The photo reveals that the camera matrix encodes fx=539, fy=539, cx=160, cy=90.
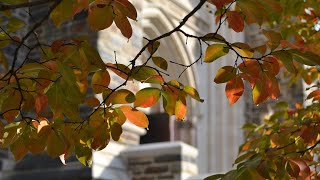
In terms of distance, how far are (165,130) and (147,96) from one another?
6.69 m

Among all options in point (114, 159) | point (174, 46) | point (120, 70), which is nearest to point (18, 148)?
point (120, 70)

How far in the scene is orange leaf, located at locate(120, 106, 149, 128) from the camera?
186 cm

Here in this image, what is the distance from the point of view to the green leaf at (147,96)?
5.80ft

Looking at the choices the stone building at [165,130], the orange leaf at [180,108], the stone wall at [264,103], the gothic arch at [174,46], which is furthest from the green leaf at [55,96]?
the stone wall at [264,103]

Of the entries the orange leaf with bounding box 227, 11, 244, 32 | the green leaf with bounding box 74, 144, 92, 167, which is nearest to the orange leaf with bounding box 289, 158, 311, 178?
the orange leaf with bounding box 227, 11, 244, 32

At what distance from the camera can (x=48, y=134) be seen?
1796 millimetres

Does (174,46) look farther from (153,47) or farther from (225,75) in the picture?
(225,75)

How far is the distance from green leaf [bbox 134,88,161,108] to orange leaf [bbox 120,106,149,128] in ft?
0.25

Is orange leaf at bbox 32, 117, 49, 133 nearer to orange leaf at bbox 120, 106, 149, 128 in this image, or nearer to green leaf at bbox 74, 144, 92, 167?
green leaf at bbox 74, 144, 92, 167

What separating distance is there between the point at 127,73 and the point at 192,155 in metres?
5.21

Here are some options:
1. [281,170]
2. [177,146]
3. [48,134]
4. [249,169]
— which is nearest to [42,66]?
[48,134]

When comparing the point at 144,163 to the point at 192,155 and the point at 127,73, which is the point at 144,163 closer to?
the point at 192,155

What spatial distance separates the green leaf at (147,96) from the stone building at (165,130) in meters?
2.13

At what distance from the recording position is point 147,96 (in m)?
1.78
